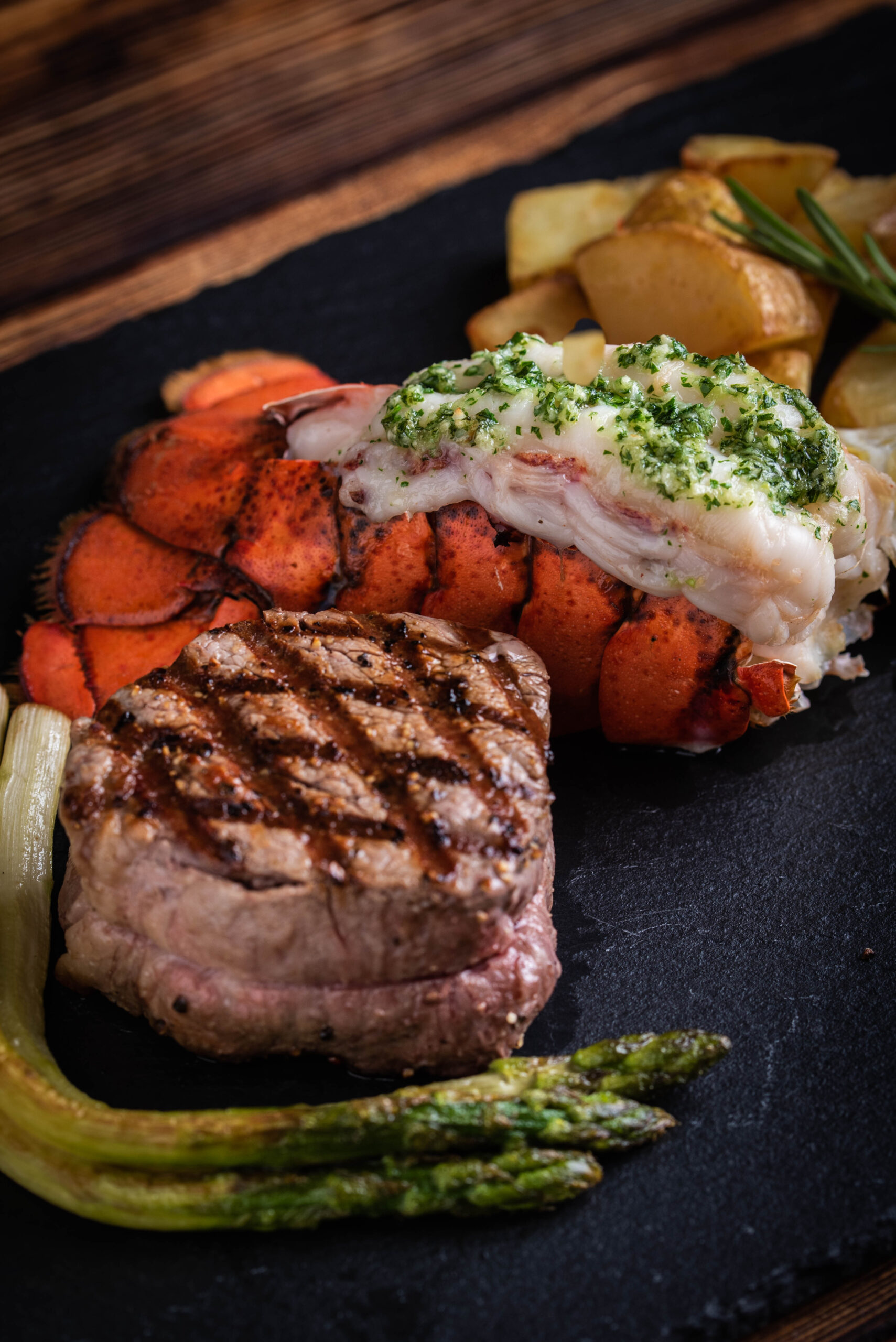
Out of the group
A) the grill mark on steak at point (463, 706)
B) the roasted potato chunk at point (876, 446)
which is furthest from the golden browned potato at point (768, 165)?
the grill mark on steak at point (463, 706)

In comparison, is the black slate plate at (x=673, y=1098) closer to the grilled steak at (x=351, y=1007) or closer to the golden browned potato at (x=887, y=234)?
the grilled steak at (x=351, y=1007)

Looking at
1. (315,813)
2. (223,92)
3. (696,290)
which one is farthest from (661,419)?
(223,92)

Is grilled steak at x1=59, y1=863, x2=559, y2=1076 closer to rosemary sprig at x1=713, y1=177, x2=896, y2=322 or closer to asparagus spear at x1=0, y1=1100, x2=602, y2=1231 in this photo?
asparagus spear at x1=0, y1=1100, x2=602, y2=1231

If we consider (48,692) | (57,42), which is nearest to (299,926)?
(48,692)

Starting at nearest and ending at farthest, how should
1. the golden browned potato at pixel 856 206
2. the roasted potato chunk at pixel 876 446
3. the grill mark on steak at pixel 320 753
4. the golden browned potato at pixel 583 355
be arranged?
the grill mark on steak at pixel 320 753, the roasted potato chunk at pixel 876 446, the golden browned potato at pixel 583 355, the golden browned potato at pixel 856 206

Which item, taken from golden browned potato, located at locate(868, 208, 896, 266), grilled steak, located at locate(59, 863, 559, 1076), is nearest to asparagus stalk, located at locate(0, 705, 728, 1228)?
grilled steak, located at locate(59, 863, 559, 1076)

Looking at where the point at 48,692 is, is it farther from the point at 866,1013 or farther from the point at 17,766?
the point at 866,1013
